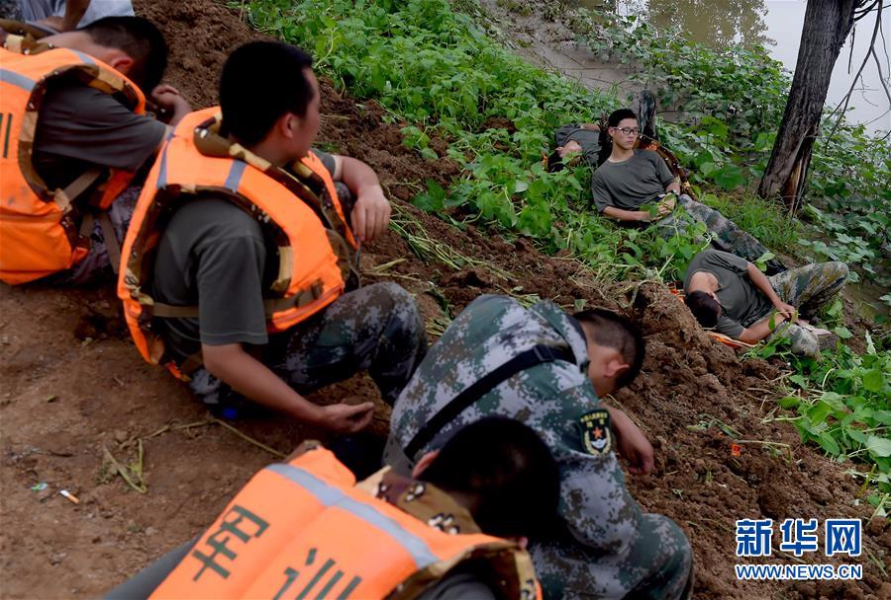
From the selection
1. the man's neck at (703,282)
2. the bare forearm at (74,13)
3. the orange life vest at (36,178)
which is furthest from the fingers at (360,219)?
the man's neck at (703,282)

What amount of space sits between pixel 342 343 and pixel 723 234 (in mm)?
4557

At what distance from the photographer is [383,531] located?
1465mm

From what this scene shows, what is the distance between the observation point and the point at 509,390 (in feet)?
6.85

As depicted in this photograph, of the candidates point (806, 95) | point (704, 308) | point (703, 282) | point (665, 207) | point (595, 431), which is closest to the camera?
point (595, 431)

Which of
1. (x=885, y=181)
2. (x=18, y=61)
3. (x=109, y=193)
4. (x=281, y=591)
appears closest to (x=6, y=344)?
(x=109, y=193)

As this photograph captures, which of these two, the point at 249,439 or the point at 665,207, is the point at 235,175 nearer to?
the point at 249,439

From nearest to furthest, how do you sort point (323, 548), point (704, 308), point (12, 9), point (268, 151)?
point (323, 548) → point (268, 151) → point (12, 9) → point (704, 308)

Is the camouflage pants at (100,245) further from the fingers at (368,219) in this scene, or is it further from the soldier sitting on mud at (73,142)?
the fingers at (368,219)

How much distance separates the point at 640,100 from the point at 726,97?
8.69 ft

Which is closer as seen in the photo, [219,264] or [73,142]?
[219,264]

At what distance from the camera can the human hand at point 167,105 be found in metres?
3.15

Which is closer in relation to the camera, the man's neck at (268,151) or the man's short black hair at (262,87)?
the man's short black hair at (262,87)

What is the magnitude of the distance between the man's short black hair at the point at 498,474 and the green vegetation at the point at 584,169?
119 inches

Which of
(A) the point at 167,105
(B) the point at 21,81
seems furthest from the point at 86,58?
(A) the point at 167,105
